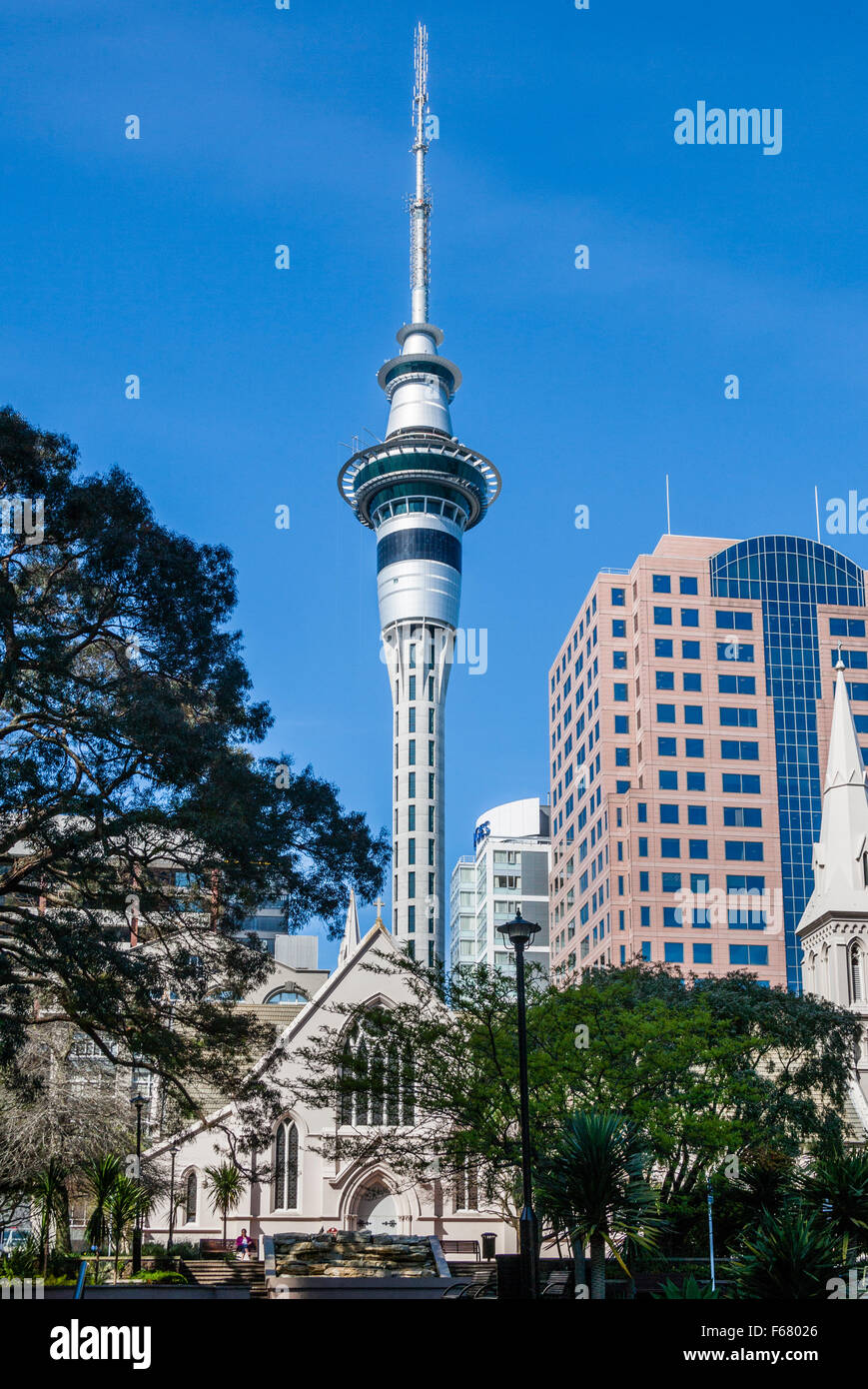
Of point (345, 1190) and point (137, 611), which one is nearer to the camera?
point (137, 611)

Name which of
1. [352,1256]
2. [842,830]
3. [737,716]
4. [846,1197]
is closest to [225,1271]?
[352,1256]

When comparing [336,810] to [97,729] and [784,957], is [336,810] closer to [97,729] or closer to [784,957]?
[97,729]

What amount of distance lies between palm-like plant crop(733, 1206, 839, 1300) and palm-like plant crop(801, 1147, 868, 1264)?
4.91 meters

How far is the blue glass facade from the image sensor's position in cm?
10562

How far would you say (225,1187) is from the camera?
157 feet

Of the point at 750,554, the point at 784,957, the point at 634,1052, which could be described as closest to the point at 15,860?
the point at 634,1052

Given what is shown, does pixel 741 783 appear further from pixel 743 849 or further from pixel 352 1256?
pixel 352 1256

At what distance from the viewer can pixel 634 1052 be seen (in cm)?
3862

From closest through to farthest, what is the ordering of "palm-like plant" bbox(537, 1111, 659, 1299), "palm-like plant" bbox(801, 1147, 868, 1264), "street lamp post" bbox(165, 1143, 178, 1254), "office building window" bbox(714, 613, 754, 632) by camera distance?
"palm-like plant" bbox(801, 1147, 868, 1264) < "palm-like plant" bbox(537, 1111, 659, 1299) < "street lamp post" bbox(165, 1143, 178, 1254) < "office building window" bbox(714, 613, 754, 632)

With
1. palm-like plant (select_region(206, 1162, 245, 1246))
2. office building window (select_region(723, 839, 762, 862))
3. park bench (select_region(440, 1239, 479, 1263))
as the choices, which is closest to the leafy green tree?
palm-like plant (select_region(206, 1162, 245, 1246))

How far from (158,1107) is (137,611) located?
11699 mm

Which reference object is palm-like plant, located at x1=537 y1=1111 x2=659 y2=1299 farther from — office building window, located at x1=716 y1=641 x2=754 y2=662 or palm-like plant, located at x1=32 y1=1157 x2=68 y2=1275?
office building window, located at x1=716 y1=641 x2=754 y2=662

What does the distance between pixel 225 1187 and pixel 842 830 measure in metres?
35.6
